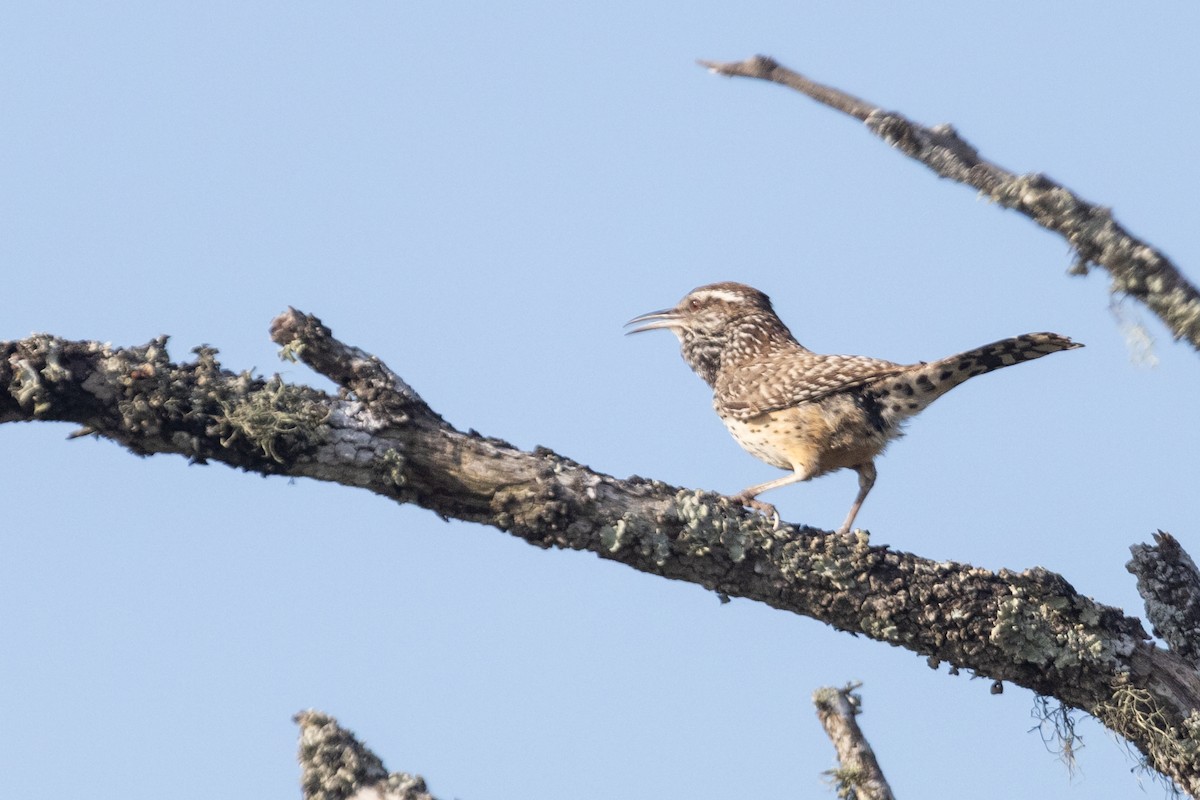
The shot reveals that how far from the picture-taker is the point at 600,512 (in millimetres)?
3945

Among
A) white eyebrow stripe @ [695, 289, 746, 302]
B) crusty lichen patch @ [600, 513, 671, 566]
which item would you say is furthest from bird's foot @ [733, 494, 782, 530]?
white eyebrow stripe @ [695, 289, 746, 302]

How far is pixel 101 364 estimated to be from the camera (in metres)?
3.52

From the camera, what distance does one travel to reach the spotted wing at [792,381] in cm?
600

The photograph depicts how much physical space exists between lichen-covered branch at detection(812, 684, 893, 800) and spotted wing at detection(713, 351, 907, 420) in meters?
2.67

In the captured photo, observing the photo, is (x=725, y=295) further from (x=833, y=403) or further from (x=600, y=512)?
(x=600, y=512)

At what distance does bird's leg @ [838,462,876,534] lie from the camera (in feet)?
20.0

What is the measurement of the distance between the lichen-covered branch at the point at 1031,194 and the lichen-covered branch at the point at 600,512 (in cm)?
164

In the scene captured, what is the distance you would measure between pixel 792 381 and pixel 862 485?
0.53 meters

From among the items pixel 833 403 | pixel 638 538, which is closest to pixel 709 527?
pixel 638 538

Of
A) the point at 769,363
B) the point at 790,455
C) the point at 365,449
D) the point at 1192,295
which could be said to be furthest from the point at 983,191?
the point at 769,363

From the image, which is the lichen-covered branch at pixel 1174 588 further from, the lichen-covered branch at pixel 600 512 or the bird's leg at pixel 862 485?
the bird's leg at pixel 862 485

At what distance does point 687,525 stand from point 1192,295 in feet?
6.69

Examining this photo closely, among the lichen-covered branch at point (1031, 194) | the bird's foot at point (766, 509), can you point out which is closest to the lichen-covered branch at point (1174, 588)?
the bird's foot at point (766, 509)

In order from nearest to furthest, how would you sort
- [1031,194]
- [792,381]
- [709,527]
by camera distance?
[1031,194]
[709,527]
[792,381]
